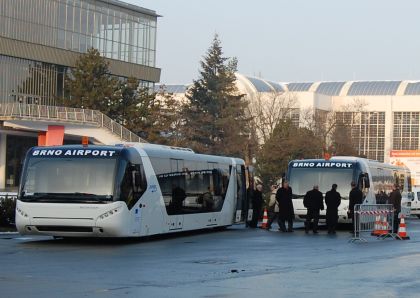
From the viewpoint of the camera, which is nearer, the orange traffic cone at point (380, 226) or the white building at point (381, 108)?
the orange traffic cone at point (380, 226)

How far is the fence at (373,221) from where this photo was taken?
1148 inches

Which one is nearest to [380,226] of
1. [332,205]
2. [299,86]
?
[332,205]

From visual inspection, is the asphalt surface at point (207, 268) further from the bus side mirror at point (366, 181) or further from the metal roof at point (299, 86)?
the metal roof at point (299, 86)

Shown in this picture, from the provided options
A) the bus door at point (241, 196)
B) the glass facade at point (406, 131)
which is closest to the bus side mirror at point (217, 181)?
the bus door at point (241, 196)

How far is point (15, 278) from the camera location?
51.0ft

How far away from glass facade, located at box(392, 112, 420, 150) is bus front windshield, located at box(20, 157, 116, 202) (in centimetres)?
9241

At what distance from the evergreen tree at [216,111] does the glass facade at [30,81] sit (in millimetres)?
11839

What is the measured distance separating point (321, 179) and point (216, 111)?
5595cm

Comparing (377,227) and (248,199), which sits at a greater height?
(248,199)

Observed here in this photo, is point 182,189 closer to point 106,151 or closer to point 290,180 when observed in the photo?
point 106,151

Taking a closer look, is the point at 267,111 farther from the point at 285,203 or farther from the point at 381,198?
the point at 285,203

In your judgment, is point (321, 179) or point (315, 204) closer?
point (315, 204)

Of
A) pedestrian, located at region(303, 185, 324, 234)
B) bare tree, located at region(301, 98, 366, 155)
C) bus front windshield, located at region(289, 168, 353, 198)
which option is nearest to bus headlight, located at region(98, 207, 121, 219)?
pedestrian, located at region(303, 185, 324, 234)

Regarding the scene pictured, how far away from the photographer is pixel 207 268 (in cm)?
1795
